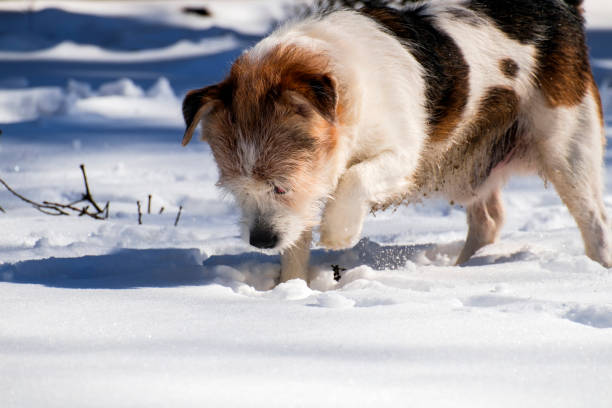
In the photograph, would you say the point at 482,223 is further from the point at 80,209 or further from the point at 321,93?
the point at 80,209

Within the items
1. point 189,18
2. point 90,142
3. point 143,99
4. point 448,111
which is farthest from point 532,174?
point 189,18

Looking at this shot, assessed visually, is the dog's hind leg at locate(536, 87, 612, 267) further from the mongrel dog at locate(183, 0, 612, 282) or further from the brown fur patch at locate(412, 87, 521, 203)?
the brown fur patch at locate(412, 87, 521, 203)

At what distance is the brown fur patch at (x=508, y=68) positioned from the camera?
3607 millimetres

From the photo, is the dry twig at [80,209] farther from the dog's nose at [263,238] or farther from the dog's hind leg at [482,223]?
the dog's hind leg at [482,223]

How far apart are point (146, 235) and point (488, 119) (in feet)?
5.87

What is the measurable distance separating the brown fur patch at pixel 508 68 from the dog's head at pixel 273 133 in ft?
3.25

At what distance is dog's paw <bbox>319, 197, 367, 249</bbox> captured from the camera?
3086 millimetres

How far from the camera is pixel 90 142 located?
6.36 metres

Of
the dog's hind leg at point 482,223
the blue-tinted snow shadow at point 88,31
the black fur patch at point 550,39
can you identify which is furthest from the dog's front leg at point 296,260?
the blue-tinted snow shadow at point 88,31

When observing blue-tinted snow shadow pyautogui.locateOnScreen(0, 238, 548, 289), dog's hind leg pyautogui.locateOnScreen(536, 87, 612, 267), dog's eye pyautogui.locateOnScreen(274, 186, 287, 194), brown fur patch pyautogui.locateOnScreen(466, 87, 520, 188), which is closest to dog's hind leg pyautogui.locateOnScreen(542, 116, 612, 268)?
dog's hind leg pyautogui.locateOnScreen(536, 87, 612, 267)

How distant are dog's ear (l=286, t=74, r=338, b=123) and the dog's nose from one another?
0.48 metres

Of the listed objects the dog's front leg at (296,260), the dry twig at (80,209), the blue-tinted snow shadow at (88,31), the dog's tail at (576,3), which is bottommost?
the blue-tinted snow shadow at (88,31)

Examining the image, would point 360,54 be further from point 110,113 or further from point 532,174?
point 110,113

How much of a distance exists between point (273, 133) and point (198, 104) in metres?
0.30
